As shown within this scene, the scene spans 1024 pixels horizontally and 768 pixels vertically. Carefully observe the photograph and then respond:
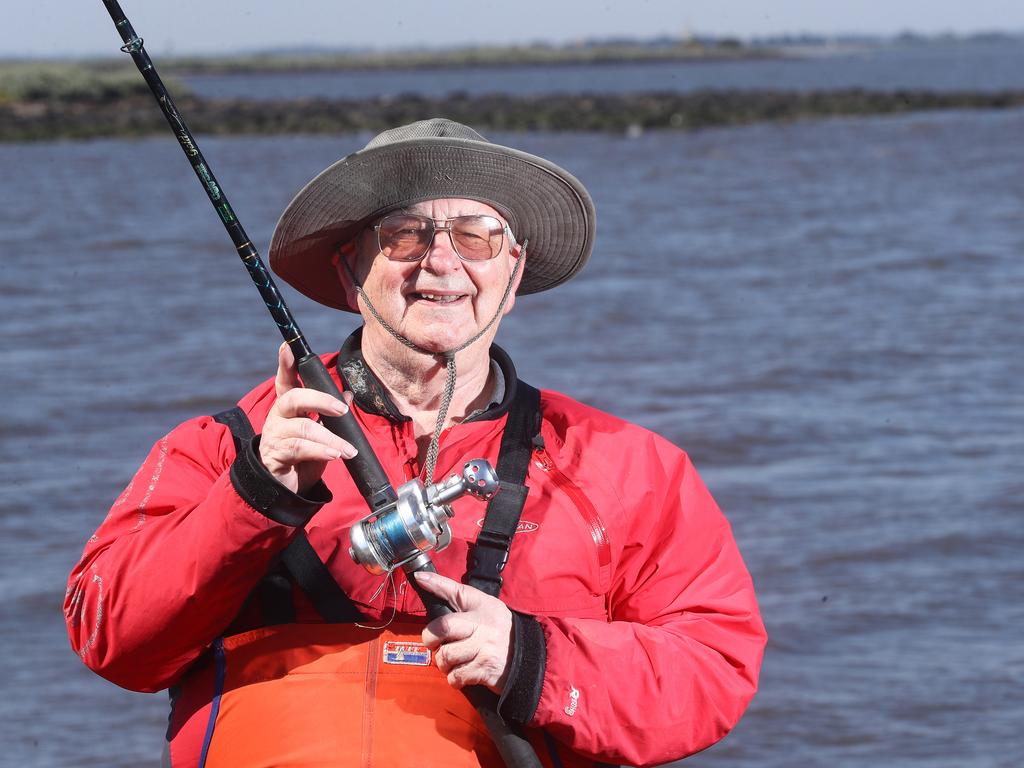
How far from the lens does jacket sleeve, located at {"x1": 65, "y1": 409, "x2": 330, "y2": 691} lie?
8.80 feet

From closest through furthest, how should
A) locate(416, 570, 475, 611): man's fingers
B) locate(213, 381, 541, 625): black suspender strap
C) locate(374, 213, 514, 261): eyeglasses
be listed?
1. locate(416, 570, 475, 611): man's fingers
2. locate(213, 381, 541, 625): black suspender strap
3. locate(374, 213, 514, 261): eyeglasses

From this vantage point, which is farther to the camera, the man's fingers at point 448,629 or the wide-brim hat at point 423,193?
the wide-brim hat at point 423,193

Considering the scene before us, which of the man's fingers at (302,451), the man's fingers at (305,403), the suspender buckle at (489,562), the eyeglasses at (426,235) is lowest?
the suspender buckle at (489,562)

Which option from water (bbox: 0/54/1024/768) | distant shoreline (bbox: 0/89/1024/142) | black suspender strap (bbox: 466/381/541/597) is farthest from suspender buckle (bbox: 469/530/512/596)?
distant shoreline (bbox: 0/89/1024/142)

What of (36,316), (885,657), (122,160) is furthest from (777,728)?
(122,160)

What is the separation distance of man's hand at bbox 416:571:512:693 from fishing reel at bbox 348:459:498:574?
8 cm

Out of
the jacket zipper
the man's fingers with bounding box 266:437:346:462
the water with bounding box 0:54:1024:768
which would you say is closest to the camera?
the man's fingers with bounding box 266:437:346:462

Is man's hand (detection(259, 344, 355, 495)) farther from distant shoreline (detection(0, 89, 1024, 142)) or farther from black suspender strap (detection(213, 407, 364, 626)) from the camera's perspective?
distant shoreline (detection(0, 89, 1024, 142))

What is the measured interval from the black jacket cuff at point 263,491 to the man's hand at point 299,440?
0.05 feet

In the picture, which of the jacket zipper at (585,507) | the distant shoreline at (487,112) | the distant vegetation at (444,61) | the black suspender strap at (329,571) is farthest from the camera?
the distant vegetation at (444,61)

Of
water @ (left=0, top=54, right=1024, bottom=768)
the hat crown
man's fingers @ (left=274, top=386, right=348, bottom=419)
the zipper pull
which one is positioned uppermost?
the hat crown

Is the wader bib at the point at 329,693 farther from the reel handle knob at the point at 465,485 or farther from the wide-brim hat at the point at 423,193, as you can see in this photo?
the wide-brim hat at the point at 423,193

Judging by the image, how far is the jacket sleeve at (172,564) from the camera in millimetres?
2682

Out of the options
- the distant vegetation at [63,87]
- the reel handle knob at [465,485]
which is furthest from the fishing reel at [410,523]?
the distant vegetation at [63,87]
